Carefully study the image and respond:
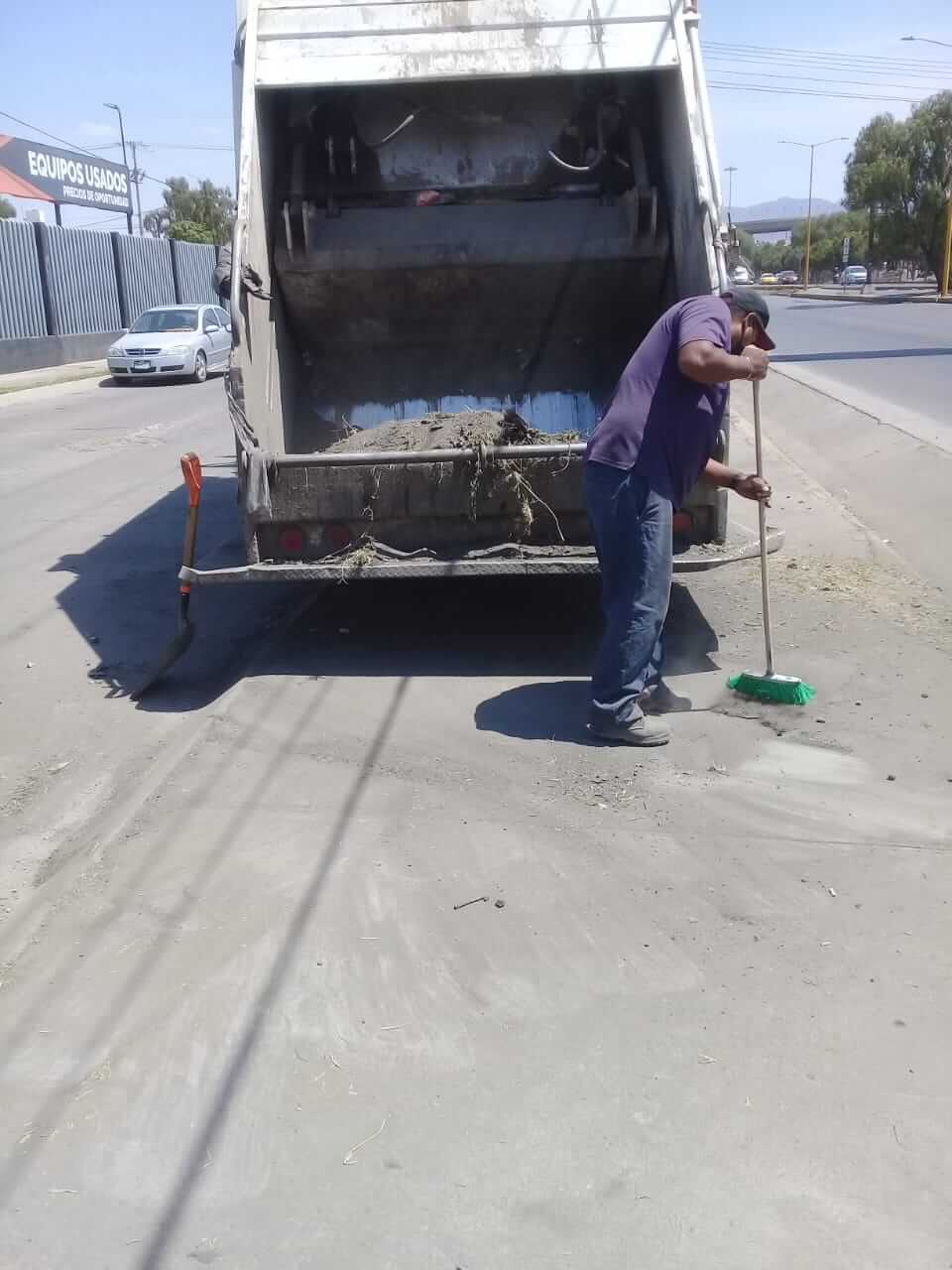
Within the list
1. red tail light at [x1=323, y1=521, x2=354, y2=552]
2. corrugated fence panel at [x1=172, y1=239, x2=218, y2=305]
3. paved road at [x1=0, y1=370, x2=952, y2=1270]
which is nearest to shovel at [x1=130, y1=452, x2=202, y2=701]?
paved road at [x1=0, y1=370, x2=952, y2=1270]

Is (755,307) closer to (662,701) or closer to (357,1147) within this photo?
(662,701)

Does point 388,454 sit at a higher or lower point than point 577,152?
lower

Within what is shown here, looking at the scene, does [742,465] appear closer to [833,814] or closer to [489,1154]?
[833,814]

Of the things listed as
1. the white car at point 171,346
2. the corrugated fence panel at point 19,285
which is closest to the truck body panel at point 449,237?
the white car at point 171,346

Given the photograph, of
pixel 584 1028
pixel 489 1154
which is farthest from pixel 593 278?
pixel 489 1154

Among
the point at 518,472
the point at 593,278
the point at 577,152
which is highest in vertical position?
the point at 577,152

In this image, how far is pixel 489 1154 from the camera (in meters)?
2.68

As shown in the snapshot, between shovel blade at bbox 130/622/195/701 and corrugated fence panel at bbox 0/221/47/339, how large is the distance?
21.7 m

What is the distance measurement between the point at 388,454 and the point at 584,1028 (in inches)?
123

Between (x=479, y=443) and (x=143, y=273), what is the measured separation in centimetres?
3040

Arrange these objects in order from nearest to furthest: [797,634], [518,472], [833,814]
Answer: [833,814], [518,472], [797,634]

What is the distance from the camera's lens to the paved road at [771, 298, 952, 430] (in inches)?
625

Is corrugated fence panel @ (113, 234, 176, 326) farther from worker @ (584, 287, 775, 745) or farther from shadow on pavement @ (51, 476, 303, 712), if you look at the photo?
worker @ (584, 287, 775, 745)

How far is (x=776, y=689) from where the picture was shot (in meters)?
5.16
